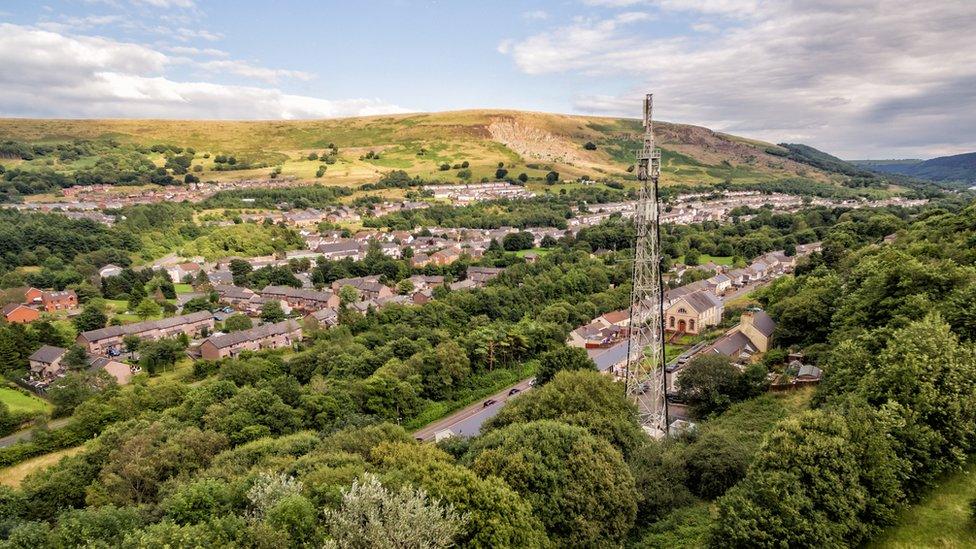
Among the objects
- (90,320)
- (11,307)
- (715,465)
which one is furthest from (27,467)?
(715,465)

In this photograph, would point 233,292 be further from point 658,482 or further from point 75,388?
point 658,482

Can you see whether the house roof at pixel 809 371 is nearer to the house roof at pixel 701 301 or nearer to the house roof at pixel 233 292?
the house roof at pixel 701 301

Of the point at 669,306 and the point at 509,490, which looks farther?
the point at 669,306

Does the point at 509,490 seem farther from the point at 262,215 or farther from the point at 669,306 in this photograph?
the point at 262,215

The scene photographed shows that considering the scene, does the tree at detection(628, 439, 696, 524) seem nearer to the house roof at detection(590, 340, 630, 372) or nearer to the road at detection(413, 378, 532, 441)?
the road at detection(413, 378, 532, 441)

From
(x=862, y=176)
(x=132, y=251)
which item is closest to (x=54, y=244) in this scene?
(x=132, y=251)
